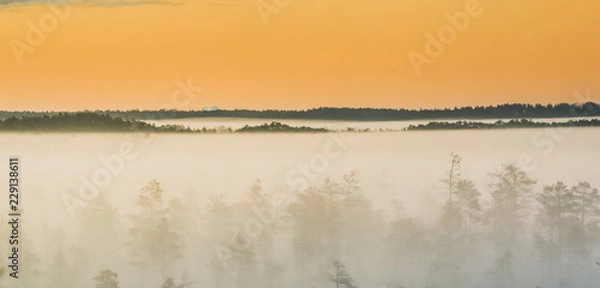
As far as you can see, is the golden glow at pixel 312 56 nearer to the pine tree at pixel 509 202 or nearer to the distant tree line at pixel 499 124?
the distant tree line at pixel 499 124

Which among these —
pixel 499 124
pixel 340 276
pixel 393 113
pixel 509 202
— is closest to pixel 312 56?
pixel 393 113

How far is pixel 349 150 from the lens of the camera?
3.61 metres

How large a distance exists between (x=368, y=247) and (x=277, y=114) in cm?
71

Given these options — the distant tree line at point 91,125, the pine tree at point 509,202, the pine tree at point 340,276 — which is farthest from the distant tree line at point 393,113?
the pine tree at point 340,276

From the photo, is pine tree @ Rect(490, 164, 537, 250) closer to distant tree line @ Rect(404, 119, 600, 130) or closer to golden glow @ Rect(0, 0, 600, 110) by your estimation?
distant tree line @ Rect(404, 119, 600, 130)

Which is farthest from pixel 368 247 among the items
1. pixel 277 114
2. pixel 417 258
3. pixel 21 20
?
pixel 21 20

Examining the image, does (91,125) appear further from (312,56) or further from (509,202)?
(509,202)

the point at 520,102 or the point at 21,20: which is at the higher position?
the point at 21,20

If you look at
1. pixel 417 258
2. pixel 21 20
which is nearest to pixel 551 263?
pixel 417 258

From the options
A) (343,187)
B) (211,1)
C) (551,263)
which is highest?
(211,1)

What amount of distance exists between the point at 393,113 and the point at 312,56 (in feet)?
1.45

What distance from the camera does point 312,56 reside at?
366 cm

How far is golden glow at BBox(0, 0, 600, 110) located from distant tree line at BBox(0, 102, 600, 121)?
0.09 feet

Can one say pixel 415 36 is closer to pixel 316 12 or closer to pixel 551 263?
pixel 316 12
